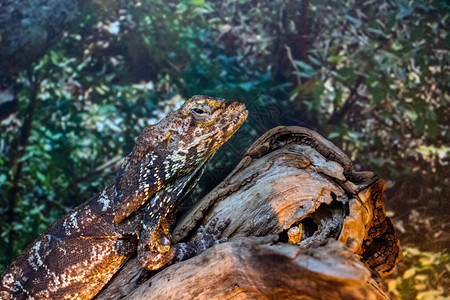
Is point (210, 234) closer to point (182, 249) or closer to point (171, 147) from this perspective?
point (182, 249)

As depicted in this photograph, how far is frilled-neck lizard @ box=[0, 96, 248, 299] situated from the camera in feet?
6.81

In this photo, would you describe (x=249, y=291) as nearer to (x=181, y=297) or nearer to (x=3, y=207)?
(x=181, y=297)

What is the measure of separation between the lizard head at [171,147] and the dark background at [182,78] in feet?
3.13

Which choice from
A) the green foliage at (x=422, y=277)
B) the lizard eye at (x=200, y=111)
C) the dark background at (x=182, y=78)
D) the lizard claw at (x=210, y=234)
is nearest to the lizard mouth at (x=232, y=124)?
the lizard eye at (x=200, y=111)

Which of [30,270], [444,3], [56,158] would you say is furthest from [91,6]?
[444,3]

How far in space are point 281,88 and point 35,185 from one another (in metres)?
2.18

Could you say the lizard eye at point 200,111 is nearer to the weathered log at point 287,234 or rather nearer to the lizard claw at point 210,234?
the weathered log at point 287,234

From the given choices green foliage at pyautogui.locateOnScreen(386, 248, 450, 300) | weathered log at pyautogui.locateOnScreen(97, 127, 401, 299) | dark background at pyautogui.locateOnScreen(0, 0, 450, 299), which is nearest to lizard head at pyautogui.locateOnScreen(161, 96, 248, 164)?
weathered log at pyautogui.locateOnScreen(97, 127, 401, 299)

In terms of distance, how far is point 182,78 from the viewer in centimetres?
320

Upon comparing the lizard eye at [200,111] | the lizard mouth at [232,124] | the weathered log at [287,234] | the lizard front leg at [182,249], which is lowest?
the lizard front leg at [182,249]

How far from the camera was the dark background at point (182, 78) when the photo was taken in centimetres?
307

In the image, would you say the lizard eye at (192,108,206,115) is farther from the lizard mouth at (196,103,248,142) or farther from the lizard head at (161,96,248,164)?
the lizard mouth at (196,103,248,142)

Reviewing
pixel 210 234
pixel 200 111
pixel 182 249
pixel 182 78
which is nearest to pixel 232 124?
pixel 200 111

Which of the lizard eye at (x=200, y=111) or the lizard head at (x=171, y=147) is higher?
the lizard eye at (x=200, y=111)
